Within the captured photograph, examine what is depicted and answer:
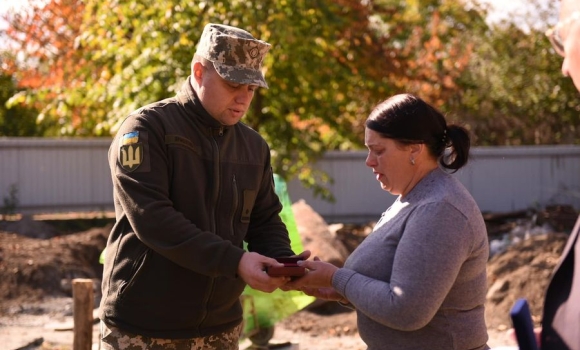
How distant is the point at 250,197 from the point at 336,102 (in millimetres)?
11654

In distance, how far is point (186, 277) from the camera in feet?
11.8

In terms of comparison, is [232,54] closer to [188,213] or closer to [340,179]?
[188,213]

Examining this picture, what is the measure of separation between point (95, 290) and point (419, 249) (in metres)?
9.07

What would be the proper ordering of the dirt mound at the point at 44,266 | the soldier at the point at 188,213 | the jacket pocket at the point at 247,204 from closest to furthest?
the soldier at the point at 188,213
the jacket pocket at the point at 247,204
the dirt mound at the point at 44,266

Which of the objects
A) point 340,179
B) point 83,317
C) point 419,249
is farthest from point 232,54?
point 340,179

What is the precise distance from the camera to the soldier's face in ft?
12.1

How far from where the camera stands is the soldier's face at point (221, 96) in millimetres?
3676

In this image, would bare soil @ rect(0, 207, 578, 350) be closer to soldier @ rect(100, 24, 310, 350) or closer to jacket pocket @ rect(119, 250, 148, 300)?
soldier @ rect(100, 24, 310, 350)

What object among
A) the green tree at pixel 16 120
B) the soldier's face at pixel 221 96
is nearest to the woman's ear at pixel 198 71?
the soldier's face at pixel 221 96

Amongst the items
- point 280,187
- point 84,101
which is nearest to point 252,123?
point 84,101

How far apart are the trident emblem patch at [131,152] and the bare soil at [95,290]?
4975 millimetres

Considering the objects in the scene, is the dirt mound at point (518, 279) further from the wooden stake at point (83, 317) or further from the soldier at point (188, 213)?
the soldier at point (188, 213)

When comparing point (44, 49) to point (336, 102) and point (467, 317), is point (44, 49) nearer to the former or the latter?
point (336, 102)

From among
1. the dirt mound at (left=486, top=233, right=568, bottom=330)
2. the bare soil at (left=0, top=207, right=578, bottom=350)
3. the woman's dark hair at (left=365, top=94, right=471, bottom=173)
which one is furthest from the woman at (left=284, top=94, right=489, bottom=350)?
the dirt mound at (left=486, top=233, right=568, bottom=330)
